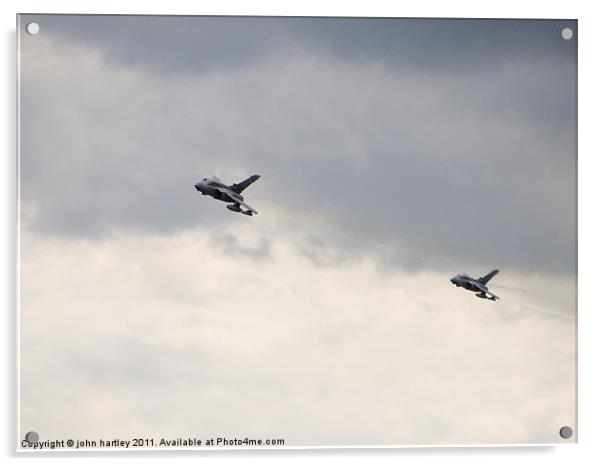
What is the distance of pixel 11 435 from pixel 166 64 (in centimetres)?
222

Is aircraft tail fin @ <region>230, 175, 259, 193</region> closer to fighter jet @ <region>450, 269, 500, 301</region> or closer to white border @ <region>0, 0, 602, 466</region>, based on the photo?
white border @ <region>0, 0, 602, 466</region>

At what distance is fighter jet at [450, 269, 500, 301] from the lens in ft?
16.4

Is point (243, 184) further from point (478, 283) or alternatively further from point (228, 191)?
point (478, 283)

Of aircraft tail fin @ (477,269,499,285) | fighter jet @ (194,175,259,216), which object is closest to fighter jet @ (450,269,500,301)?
aircraft tail fin @ (477,269,499,285)

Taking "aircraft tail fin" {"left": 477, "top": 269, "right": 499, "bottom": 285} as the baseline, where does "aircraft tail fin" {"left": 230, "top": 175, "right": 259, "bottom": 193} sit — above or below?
above

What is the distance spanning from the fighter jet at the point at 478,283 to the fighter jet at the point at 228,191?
4.10 feet

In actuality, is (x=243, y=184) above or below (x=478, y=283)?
above

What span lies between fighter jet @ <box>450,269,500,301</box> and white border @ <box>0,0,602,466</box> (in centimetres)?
52

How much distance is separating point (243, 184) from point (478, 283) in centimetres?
145

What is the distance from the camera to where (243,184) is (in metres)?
4.92

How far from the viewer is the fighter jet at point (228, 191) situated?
4.88m

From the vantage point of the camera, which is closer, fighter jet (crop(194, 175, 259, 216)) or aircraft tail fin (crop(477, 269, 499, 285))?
fighter jet (crop(194, 175, 259, 216))
